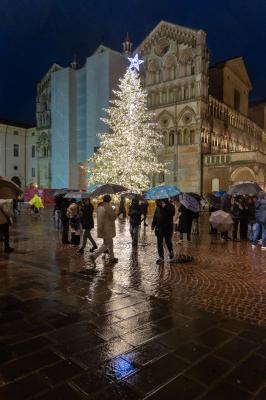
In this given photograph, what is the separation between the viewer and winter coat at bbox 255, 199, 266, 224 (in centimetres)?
1122

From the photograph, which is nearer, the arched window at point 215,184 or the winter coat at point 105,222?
the winter coat at point 105,222

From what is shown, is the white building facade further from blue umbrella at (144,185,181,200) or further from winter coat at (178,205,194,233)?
blue umbrella at (144,185,181,200)

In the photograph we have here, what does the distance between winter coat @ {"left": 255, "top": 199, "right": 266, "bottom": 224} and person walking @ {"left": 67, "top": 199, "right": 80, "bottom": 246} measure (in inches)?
241

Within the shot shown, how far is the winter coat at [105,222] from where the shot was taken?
29.3 ft

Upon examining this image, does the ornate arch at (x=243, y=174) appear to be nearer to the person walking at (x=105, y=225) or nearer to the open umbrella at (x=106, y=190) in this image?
the open umbrella at (x=106, y=190)

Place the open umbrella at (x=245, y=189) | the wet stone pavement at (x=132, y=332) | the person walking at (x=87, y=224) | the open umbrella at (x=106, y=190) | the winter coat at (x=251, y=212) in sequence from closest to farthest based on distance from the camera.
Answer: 1. the wet stone pavement at (x=132, y=332)
2. the person walking at (x=87, y=224)
3. the open umbrella at (x=106, y=190)
4. the winter coat at (x=251, y=212)
5. the open umbrella at (x=245, y=189)

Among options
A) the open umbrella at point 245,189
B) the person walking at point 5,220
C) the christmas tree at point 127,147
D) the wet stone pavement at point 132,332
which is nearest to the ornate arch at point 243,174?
the christmas tree at point 127,147

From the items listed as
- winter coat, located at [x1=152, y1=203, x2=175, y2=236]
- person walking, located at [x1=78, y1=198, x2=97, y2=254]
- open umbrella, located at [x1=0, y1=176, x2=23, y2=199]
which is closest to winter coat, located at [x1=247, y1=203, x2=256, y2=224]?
winter coat, located at [x1=152, y1=203, x2=175, y2=236]

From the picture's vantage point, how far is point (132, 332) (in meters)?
4.56

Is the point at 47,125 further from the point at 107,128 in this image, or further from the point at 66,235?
the point at 66,235

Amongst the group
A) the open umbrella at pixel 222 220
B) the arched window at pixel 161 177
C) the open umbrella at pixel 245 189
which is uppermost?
the arched window at pixel 161 177

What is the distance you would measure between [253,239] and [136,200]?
4.50 m

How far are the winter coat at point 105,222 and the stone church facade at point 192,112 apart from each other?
27308mm

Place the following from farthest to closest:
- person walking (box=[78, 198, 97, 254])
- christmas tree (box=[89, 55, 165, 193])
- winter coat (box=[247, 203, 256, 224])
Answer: christmas tree (box=[89, 55, 165, 193]), winter coat (box=[247, 203, 256, 224]), person walking (box=[78, 198, 97, 254])
